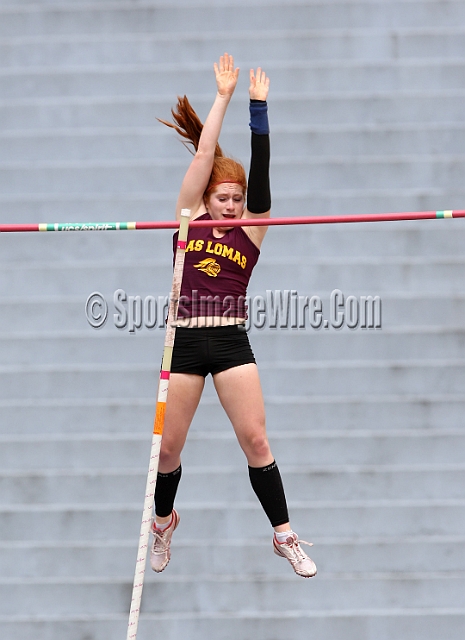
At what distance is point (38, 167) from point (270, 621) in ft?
10.2

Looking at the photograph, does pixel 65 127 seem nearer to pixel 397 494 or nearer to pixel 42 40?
pixel 42 40

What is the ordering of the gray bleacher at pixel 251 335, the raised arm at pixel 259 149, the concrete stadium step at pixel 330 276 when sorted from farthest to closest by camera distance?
1. the concrete stadium step at pixel 330 276
2. the gray bleacher at pixel 251 335
3. the raised arm at pixel 259 149

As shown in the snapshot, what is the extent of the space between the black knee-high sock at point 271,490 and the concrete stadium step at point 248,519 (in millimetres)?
1115

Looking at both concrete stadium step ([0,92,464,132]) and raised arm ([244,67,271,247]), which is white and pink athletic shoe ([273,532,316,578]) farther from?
concrete stadium step ([0,92,464,132])

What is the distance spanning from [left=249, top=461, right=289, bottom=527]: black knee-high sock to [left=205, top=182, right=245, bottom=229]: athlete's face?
1022 mm

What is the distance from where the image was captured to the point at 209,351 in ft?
12.9

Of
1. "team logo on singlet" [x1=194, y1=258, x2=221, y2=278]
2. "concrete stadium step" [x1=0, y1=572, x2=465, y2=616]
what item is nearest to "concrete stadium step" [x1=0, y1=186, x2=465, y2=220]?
"team logo on singlet" [x1=194, y1=258, x2=221, y2=278]

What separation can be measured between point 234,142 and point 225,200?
233 cm

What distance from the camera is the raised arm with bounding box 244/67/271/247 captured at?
3.81 metres

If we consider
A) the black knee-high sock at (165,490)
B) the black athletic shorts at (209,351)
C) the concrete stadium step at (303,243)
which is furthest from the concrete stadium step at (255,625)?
the concrete stadium step at (303,243)

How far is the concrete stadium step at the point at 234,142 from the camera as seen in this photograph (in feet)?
20.5

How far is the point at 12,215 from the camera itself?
6.16m

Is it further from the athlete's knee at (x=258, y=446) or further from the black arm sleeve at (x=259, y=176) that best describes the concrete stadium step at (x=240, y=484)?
the black arm sleeve at (x=259, y=176)

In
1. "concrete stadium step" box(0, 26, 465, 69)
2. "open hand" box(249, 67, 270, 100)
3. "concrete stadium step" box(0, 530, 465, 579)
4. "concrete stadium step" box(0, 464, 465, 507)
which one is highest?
"concrete stadium step" box(0, 26, 465, 69)
